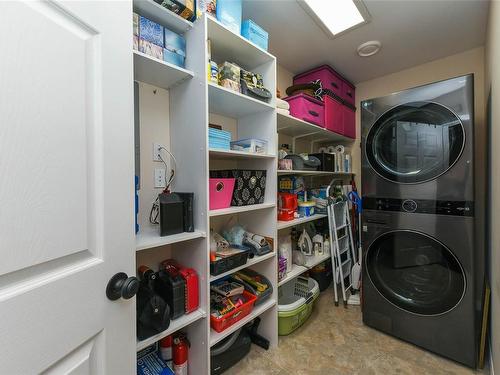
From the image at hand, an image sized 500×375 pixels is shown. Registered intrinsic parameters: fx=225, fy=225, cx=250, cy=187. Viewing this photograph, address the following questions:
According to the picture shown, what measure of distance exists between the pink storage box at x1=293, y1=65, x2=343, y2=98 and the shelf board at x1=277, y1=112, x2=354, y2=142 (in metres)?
0.44

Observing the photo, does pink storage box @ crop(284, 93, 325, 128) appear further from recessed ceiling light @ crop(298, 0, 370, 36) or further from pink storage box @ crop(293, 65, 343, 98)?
recessed ceiling light @ crop(298, 0, 370, 36)

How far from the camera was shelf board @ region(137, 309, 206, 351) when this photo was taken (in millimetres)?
998

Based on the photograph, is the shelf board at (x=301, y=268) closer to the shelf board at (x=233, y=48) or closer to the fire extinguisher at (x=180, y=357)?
the fire extinguisher at (x=180, y=357)

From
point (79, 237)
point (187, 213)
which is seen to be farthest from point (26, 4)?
point (187, 213)

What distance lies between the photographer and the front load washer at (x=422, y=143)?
1.39 meters

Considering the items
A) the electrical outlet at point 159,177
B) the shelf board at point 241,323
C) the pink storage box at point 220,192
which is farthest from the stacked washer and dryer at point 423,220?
the electrical outlet at point 159,177

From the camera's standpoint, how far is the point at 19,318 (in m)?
0.43

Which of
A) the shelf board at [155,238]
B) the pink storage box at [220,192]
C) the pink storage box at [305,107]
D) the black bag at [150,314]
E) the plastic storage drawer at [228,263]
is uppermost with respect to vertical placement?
the pink storage box at [305,107]

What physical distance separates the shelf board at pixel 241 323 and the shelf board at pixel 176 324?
174 mm

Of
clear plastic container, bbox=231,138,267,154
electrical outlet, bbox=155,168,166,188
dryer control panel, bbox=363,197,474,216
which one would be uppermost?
clear plastic container, bbox=231,138,267,154

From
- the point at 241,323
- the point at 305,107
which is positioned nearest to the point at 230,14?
the point at 305,107

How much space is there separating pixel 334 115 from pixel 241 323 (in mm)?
1995

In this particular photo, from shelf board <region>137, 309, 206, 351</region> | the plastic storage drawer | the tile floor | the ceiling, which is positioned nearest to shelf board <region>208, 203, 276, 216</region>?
the plastic storage drawer

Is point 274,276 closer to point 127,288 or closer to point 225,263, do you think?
point 225,263
